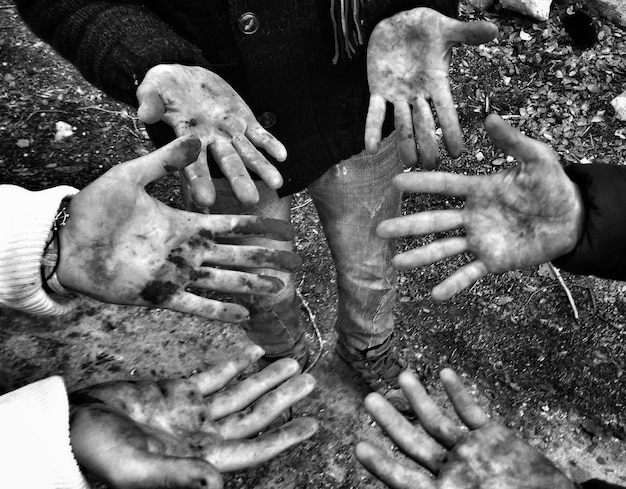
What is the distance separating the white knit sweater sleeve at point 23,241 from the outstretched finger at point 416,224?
2.90 ft

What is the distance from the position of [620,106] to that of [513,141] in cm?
236

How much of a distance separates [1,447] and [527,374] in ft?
7.02

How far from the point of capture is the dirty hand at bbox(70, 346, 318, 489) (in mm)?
1296

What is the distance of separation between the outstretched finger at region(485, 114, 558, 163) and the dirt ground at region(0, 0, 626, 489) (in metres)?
1.45

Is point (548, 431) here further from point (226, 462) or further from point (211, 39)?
point (211, 39)

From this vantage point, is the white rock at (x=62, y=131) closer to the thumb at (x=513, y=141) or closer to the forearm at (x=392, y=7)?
the forearm at (x=392, y=7)

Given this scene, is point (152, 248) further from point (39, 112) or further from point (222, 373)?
point (39, 112)

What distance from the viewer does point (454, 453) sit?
4.76 ft

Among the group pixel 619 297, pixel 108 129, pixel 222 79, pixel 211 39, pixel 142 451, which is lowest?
pixel 619 297

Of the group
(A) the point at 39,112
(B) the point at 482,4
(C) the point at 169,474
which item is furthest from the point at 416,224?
(B) the point at 482,4

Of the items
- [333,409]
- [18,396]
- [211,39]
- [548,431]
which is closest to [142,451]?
[18,396]

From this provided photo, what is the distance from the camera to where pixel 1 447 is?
1288 mm

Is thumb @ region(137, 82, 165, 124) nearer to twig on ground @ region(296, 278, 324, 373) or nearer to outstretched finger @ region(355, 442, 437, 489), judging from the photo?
outstretched finger @ region(355, 442, 437, 489)

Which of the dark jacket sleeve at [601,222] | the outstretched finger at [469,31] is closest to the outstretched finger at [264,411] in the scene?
the dark jacket sleeve at [601,222]
